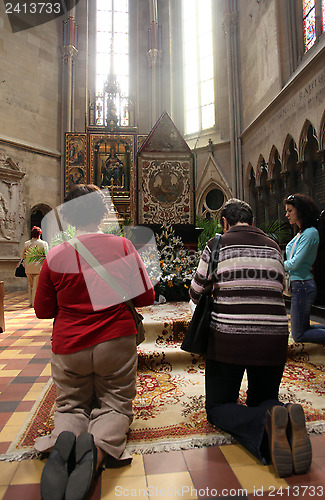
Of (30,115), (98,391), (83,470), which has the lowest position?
(83,470)

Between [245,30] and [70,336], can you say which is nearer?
[70,336]

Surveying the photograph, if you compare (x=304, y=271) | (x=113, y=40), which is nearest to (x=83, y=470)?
(x=304, y=271)

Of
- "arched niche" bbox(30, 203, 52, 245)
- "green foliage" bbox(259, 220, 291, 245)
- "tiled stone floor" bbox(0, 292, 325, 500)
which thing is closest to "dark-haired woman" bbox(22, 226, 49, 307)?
"arched niche" bbox(30, 203, 52, 245)

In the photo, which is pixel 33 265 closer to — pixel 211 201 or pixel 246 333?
pixel 246 333

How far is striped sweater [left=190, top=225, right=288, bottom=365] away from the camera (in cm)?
169

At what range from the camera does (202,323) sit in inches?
71.6

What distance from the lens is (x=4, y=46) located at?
10812 millimetres

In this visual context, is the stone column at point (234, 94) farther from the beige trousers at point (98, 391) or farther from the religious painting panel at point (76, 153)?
the beige trousers at point (98, 391)

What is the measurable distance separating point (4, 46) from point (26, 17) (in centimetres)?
162

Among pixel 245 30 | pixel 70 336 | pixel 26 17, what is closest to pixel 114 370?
pixel 70 336

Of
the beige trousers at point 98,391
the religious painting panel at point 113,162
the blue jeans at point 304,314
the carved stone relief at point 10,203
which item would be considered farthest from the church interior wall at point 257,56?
the beige trousers at point 98,391

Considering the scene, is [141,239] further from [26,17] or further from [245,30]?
[26,17]

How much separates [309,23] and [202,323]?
8.22 metres

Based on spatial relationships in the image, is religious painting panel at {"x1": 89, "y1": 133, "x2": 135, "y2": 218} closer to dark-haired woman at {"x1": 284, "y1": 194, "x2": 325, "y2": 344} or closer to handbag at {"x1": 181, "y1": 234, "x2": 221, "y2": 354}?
dark-haired woman at {"x1": 284, "y1": 194, "x2": 325, "y2": 344}
